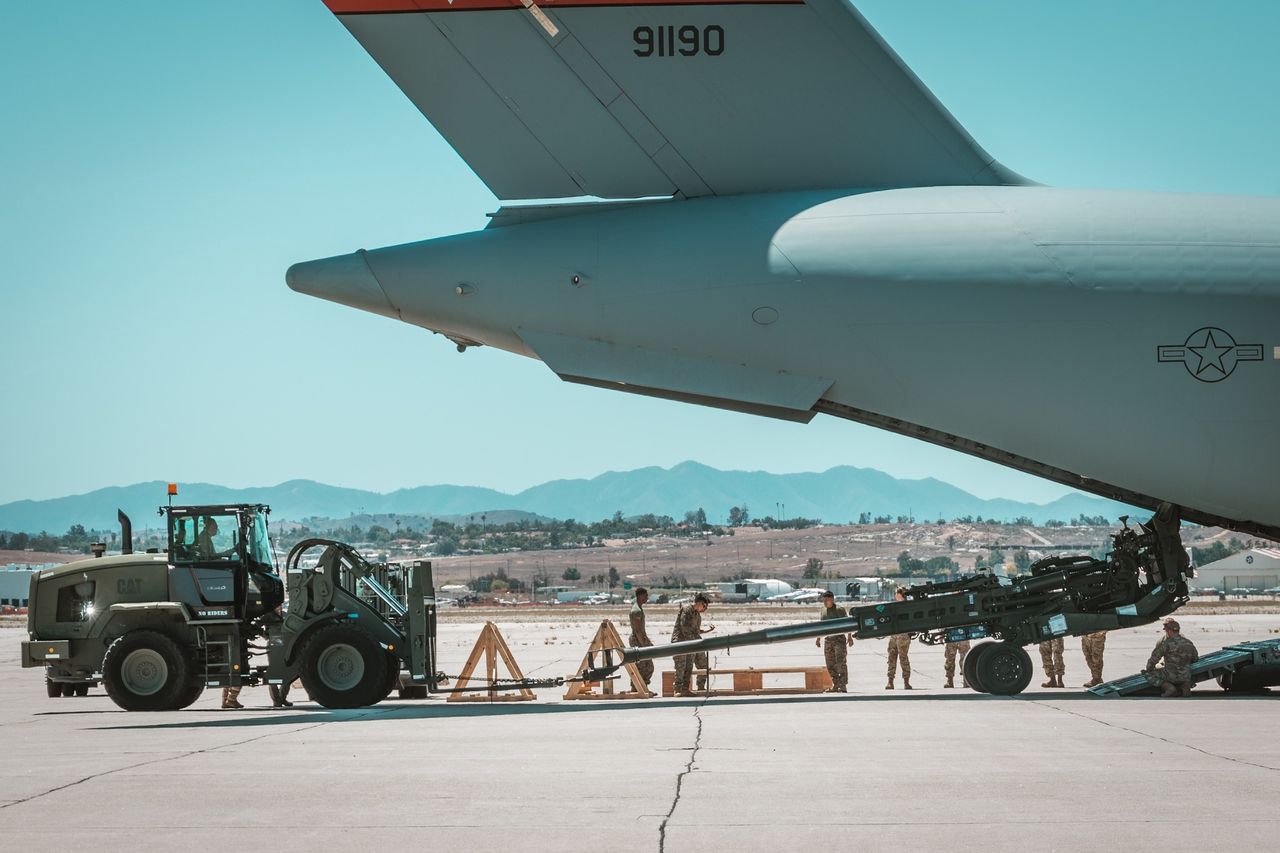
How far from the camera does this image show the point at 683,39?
14.6 metres

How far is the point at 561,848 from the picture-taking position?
21.2 ft

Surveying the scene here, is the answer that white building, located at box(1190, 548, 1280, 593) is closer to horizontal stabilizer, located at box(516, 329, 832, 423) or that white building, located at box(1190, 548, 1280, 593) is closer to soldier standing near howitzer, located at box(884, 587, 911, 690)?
soldier standing near howitzer, located at box(884, 587, 911, 690)

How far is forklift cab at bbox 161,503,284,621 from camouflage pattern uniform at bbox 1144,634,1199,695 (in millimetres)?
10752

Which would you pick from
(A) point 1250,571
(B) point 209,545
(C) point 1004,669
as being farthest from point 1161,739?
(A) point 1250,571

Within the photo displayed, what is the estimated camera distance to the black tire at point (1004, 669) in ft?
48.3

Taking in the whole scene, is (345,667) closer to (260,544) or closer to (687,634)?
(260,544)

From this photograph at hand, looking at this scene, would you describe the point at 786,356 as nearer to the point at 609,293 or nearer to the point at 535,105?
the point at 609,293

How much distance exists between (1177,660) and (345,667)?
370 inches

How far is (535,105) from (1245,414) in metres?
8.54

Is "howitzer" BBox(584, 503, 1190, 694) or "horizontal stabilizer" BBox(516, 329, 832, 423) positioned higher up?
"horizontal stabilizer" BBox(516, 329, 832, 423)

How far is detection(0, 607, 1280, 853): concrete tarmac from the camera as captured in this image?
6730 mm

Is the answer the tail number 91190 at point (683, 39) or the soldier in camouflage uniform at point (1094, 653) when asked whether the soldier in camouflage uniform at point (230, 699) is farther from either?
the soldier in camouflage uniform at point (1094, 653)

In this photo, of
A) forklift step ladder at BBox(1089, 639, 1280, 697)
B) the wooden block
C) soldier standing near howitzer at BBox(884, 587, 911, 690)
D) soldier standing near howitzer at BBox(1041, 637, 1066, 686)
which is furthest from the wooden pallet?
forklift step ladder at BBox(1089, 639, 1280, 697)

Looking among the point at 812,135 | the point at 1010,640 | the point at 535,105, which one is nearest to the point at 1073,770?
the point at 1010,640
